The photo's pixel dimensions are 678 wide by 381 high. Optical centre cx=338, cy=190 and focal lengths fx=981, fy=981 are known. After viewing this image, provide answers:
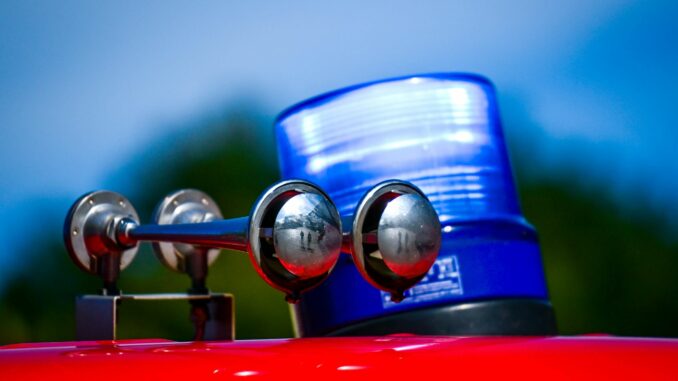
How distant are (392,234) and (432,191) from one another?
415 millimetres

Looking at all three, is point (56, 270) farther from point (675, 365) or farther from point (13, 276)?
point (675, 365)

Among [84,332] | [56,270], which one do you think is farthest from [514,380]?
[56,270]

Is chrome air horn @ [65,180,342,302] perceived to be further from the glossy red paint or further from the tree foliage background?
the tree foliage background

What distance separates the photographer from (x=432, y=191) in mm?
A: 1120

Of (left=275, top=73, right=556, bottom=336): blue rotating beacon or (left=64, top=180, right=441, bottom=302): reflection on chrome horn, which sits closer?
(left=64, top=180, right=441, bottom=302): reflection on chrome horn

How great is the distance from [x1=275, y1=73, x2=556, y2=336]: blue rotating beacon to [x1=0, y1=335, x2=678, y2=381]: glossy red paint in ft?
1.31

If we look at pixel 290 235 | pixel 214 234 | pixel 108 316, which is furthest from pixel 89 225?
pixel 290 235

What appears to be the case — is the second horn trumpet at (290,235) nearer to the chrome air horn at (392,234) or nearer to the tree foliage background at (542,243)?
the chrome air horn at (392,234)

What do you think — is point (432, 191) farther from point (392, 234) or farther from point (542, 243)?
point (542, 243)

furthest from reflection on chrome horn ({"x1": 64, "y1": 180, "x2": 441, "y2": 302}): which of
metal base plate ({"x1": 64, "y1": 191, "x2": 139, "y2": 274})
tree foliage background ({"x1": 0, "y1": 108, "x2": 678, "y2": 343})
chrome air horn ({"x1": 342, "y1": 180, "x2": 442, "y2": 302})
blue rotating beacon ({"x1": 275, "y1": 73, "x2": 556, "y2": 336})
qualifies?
tree foliage background ({"x1": 0, "y1": 108, "x2": 678, "y2": 343})

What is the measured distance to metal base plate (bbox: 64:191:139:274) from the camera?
94 cm

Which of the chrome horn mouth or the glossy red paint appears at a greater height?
the chrome horn mouth

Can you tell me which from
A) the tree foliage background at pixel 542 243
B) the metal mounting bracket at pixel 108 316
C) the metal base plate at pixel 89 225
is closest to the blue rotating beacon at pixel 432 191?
the metal mounting bracket at pixel 108 316

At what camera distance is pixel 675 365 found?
24.5 inches
